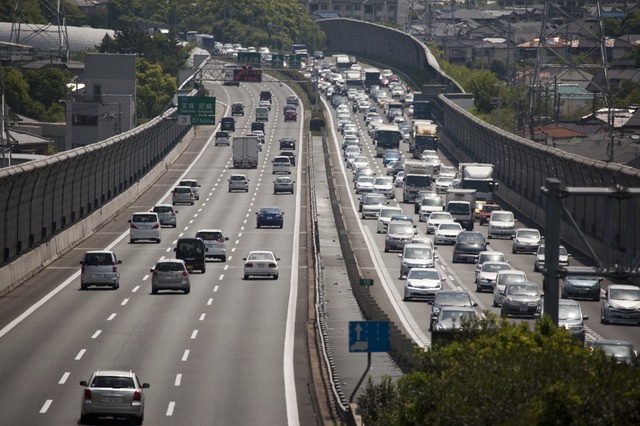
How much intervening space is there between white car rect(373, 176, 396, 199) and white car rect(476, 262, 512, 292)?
40.3 m

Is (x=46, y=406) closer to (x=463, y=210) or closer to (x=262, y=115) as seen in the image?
(x=463, y=210)

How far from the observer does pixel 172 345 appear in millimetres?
42969

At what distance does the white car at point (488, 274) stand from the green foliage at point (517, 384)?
99.0 ft

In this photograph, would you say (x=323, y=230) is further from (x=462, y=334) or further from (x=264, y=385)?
(x=462, y=334)

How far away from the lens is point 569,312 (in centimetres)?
4491

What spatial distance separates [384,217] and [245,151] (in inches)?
1534

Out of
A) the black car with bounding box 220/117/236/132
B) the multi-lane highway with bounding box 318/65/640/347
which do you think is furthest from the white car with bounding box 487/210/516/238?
the black car with bounding box 220/117/236/132

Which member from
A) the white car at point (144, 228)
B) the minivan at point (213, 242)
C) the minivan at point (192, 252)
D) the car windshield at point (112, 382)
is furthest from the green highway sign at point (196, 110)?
the car windshield at point (112, 382)

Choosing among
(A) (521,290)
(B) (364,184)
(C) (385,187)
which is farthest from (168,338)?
(B) (364,184)

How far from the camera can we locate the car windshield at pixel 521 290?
4994 cm

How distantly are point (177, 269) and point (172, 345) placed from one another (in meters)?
12.8

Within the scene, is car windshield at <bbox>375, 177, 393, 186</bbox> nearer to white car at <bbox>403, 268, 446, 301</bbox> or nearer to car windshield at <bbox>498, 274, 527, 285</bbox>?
white car at <bbox>403, 268, 446, 301</bbox>

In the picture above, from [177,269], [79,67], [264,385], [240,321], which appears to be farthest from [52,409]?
[79,67]

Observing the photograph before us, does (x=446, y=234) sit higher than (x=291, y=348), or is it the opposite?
(x=291, y=348)
